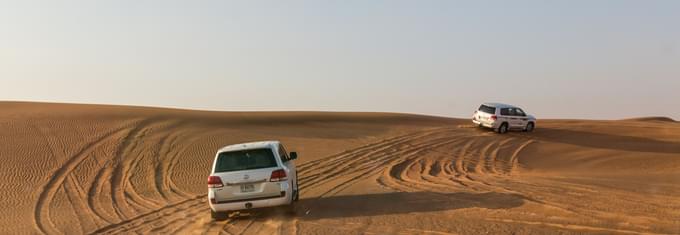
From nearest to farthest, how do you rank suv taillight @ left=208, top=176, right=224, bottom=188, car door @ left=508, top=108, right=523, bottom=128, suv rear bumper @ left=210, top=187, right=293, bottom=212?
suv rear bumper @ left=210, top=187, right=293, bottom=212 < suv taillight @ left=208, top=176, right=224, bottom=188 < car door @ left=508, top=108, right=523, bottom=128

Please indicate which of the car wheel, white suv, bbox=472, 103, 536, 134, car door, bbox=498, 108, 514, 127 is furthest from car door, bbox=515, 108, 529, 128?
the car wheel

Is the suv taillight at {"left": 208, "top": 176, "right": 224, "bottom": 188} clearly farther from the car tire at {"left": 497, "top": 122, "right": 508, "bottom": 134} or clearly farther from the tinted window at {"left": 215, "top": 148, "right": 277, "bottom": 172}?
the car tire at {"left": 497, "top": 122, "right": 508, "bottom": 134}

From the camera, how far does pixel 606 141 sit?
3259 cm

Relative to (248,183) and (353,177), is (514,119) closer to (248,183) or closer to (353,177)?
(353,177)

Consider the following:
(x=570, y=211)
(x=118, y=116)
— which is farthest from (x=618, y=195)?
(x=118, y=116)

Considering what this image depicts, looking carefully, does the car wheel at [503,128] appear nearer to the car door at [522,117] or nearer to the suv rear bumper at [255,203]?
the car door at [522,117]

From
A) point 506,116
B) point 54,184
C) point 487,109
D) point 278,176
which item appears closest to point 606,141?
point 506,116

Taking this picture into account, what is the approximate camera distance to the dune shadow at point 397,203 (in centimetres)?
1328

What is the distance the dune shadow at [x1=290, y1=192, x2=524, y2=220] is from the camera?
13.3 metres

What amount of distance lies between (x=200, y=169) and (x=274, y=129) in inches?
494

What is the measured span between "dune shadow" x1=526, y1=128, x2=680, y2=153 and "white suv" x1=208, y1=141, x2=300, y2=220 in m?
21.6

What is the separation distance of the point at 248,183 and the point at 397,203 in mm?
3502

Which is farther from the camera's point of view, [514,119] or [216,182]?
[514,119]

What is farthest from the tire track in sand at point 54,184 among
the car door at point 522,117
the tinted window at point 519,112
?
the car door at point 522,117
